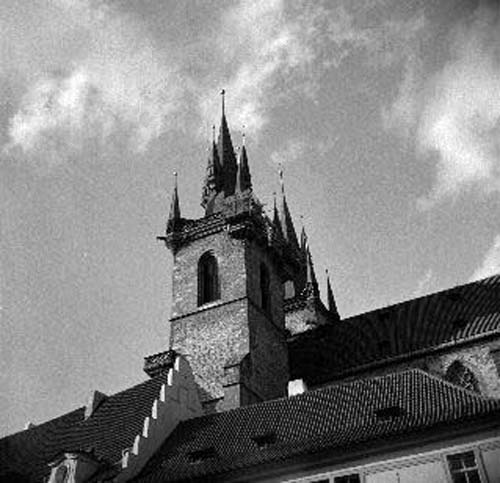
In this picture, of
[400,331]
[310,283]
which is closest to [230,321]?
[400,331]

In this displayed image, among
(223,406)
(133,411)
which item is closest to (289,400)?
(133,411)

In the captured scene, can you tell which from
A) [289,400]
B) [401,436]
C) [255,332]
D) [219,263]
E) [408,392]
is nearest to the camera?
[401,436]

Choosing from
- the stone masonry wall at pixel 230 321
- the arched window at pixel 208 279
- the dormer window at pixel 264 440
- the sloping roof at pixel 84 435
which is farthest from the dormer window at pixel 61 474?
the arched window at pixel 208 279

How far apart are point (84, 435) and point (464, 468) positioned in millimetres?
12342

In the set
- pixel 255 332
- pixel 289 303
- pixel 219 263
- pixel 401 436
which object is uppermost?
pixel 289 303

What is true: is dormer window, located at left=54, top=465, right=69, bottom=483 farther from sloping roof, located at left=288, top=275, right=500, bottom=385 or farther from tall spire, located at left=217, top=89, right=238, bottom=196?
tall spire, located at left=217, top=89, right=238, bottom=196

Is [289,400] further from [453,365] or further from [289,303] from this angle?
[289,303]

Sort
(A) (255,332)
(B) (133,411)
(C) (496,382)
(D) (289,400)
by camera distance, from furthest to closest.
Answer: (A) (255,332) → (C) (496,382) → (B) (133,411) → (D) (289,400)

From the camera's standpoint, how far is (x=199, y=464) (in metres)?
18.5

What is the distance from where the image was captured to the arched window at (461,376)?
87.5 feet

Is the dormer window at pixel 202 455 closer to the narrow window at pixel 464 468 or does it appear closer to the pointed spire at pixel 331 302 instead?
the narrow window at pixel 464 468

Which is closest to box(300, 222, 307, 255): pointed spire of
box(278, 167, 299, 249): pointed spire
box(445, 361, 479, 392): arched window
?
box(278, 167, 299, 249): pointed spire

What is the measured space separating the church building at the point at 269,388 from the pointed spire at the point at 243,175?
3.4 inches

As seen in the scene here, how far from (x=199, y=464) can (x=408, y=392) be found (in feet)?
18.4
